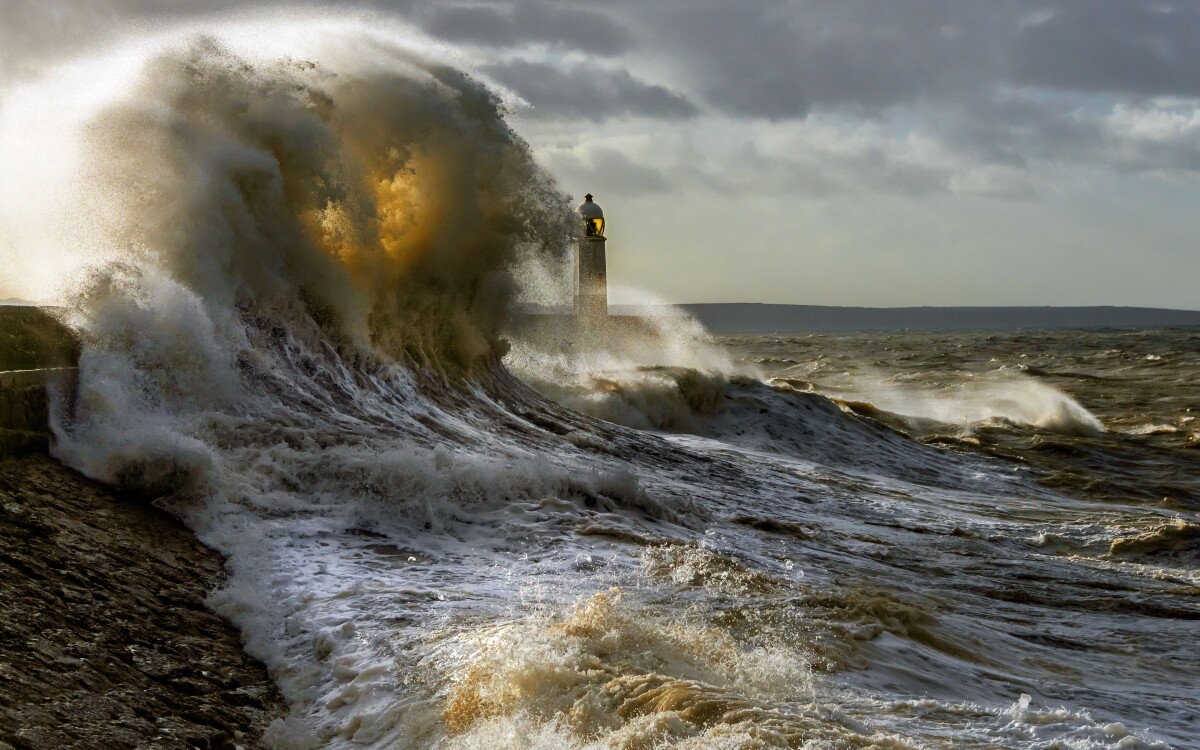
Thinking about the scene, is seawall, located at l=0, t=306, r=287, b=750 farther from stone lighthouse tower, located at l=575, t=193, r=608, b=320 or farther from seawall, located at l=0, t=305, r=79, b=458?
stone lighthouse tower, located at l=575, t=193, r=608, b=320

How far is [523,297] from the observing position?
1242cm

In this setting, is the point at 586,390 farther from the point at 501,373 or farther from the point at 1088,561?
the point at 1088,561

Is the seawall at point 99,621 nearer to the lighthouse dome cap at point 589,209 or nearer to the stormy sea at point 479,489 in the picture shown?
the stormy sea at point 479,489

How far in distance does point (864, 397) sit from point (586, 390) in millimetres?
11904

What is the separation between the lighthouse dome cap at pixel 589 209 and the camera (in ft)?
71.2

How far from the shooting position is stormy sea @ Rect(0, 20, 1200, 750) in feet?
12.7

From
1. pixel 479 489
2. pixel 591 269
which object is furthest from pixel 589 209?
pixel 479 489

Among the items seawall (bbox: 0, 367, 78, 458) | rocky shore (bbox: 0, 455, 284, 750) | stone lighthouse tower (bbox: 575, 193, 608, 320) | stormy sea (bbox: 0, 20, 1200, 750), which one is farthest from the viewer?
stone lighthouse tower (bbox: 575, 193, 608, 320)

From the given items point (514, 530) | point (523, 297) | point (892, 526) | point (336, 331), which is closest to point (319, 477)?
point (514, 530)

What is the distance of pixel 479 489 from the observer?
6711 mm

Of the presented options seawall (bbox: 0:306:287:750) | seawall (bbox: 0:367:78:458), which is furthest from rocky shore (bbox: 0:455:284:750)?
seawall (bbox: 0:367:78:458)

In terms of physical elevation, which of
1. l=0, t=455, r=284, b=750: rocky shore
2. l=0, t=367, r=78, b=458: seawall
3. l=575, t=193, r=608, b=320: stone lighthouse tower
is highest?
l=575, t=193, r=608, b=320: stone lighthouse tower

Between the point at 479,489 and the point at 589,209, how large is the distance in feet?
51.1

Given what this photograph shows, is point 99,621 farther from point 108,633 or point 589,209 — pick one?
point 589,209
